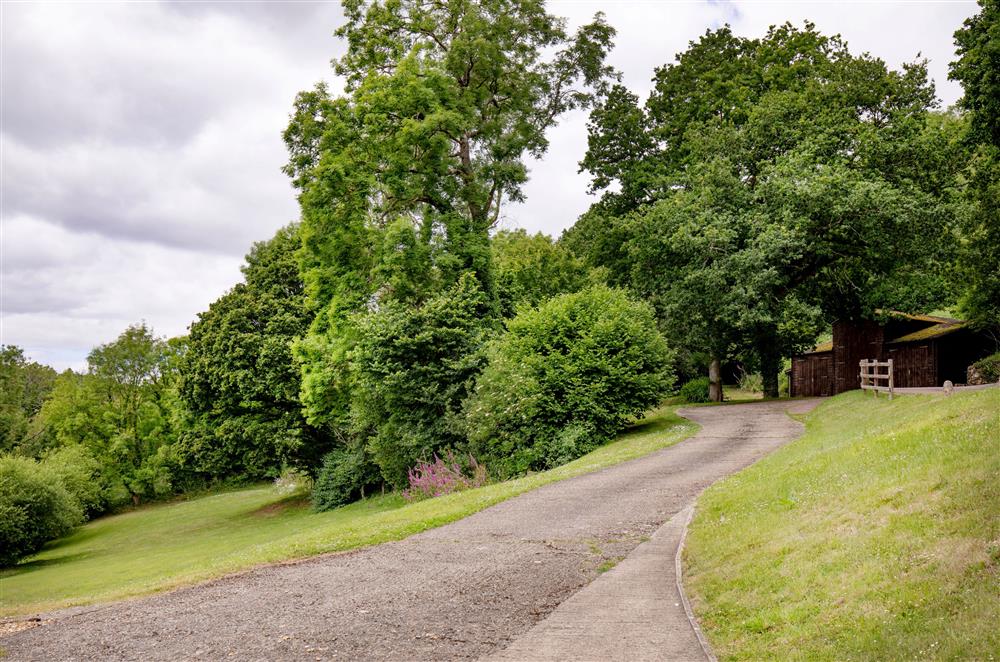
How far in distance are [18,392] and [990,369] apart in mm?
74974

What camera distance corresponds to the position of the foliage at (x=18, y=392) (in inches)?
1940

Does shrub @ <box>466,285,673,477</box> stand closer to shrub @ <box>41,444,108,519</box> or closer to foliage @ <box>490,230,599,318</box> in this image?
foliage @ <box>490,230,599,318</box>

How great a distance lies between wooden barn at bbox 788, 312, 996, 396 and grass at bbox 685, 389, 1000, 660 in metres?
23.9

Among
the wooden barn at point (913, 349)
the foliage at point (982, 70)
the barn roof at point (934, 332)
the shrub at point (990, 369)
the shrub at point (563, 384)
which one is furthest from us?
the wooden barn at point (913, 349)

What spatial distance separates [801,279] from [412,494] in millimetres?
22148

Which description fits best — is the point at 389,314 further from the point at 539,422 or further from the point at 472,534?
the point at 472,534

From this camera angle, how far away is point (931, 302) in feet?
115

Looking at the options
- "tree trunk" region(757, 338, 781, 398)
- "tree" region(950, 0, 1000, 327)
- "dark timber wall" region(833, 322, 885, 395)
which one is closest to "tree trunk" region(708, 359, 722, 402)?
"tree trunk" region(757, 338, 781, 398)

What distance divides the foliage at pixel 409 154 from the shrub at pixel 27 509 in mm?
13884

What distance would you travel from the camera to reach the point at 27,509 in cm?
3259

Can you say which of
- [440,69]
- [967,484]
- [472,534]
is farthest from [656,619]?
[440,69]

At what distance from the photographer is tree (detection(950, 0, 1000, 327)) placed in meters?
15.9

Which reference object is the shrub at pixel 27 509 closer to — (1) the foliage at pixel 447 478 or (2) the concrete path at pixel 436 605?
(1) the foliage at pixel 447 478

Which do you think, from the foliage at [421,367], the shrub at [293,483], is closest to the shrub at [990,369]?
the foliage at [421,367]
